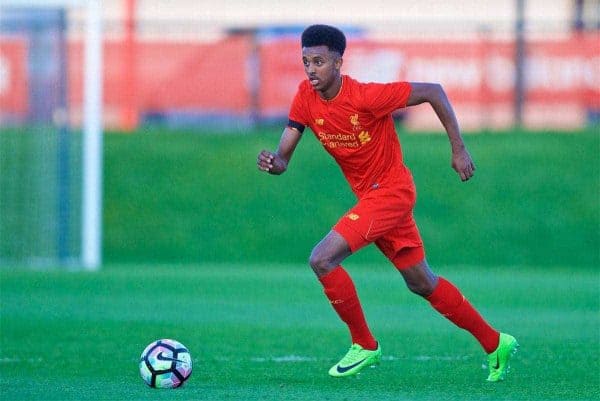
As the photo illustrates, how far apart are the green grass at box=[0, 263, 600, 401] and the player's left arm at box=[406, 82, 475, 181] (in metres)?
1.33

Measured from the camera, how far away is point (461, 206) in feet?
71.0

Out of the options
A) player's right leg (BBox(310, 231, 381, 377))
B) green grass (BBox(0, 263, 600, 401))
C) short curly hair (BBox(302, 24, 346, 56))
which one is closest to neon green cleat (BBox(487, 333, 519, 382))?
green grass (BBox(0, 263, 600, 401))

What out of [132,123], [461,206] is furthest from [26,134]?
[461,206]

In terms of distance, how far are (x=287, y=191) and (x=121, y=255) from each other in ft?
8.98

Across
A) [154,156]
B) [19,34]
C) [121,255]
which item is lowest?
[121,255]

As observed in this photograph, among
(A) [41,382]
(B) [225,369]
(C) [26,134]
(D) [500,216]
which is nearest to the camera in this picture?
(A) [41,382]

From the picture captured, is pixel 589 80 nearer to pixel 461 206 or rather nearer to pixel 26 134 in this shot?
pixel 461 206

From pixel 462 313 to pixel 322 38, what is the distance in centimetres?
194

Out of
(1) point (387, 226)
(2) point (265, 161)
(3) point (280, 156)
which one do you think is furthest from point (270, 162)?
(1) point (387, 226)

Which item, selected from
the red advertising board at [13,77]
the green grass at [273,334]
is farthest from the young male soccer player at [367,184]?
the red advertising board at [13,77]

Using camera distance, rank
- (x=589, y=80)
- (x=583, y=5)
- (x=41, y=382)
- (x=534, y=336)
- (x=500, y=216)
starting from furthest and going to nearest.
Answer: (x=583, y=5), (x=589, y=80), (x=500, y=216), (x=534, y=336), (x=41, y=382)

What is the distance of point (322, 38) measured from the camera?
8930 mm

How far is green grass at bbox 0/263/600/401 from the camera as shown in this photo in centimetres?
856

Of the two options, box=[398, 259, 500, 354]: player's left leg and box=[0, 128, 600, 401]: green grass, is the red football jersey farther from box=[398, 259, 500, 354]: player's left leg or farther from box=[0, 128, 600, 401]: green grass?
box=[0, 128, 600, 401]: green grass
